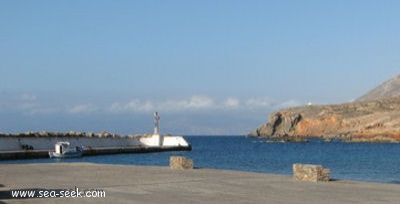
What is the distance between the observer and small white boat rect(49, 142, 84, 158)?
7294 centimetres

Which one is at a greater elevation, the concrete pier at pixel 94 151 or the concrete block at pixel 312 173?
the concrete pier at pixel 94 151

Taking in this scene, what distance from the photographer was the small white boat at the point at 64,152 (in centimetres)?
7294

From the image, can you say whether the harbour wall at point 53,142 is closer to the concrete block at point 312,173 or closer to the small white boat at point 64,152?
the small white boat at point 64,152

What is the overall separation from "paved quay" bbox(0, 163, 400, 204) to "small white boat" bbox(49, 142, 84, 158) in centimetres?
4695

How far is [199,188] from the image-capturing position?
2041cm

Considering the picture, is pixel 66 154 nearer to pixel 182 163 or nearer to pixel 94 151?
pixel 94 151

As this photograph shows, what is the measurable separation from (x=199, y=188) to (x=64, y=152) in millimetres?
56307

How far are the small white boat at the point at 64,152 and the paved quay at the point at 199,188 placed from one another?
154ft

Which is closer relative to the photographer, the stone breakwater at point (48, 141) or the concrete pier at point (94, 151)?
the concrete pier at point (94, 151)

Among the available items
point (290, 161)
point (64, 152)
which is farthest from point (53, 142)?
point (290, 161)

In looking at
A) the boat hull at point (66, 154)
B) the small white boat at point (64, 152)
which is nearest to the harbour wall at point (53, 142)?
the small white boat at point (64, 152)

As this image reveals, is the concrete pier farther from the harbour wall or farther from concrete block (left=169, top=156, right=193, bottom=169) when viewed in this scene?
concrete block (left=169, top=156, right=193, bottom=169)

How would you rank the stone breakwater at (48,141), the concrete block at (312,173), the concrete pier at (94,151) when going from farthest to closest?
the stone breakwater at (48,141), the concrete pier at (94,151), the concrete block at (312,173)

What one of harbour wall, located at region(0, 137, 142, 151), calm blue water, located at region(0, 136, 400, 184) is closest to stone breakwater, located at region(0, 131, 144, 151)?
harbour wall, located at region(0, 137, 142, 151)
